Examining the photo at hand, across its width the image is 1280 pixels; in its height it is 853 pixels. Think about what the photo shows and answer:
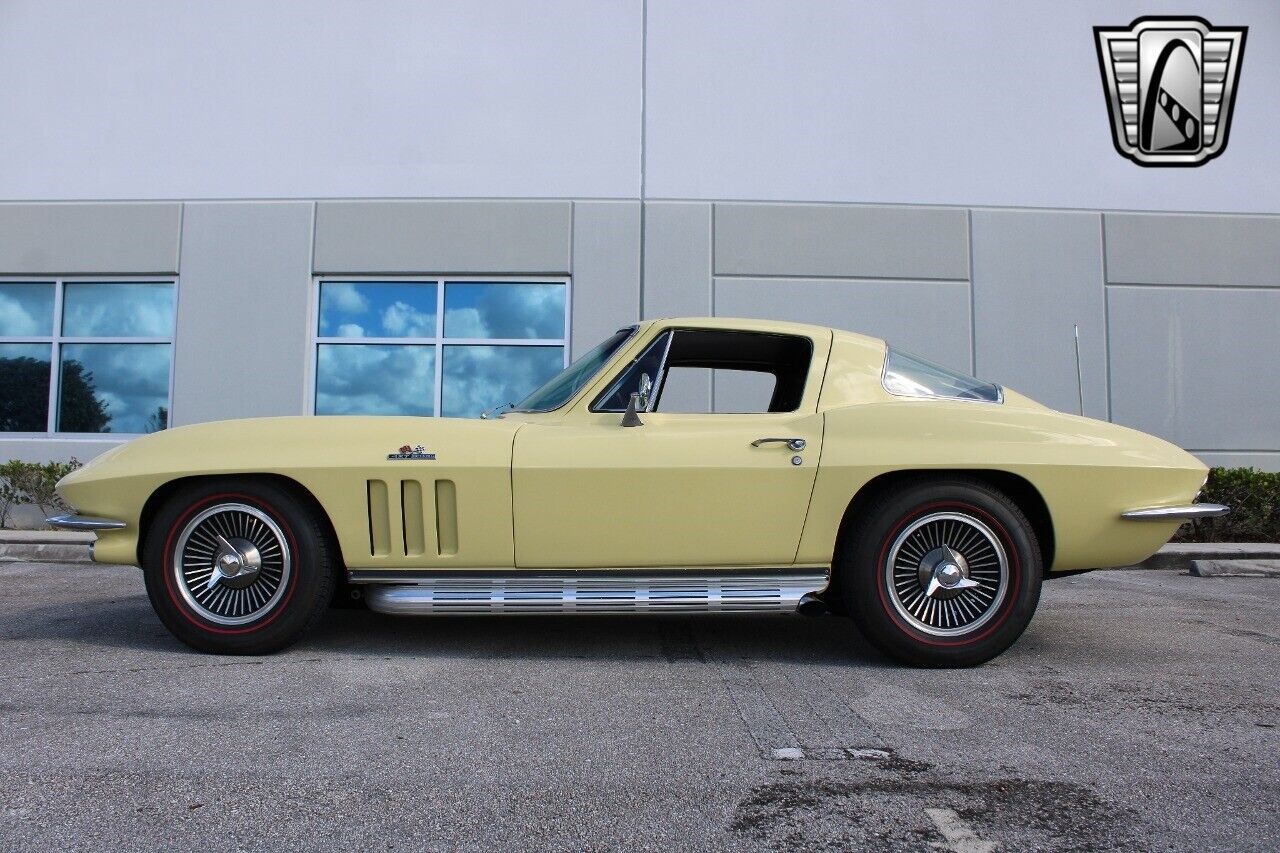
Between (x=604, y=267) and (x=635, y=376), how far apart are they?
21.7 feet

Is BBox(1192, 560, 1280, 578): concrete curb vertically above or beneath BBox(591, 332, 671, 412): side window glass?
beneath

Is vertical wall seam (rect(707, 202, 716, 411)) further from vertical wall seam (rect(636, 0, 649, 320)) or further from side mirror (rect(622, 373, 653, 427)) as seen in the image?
side mirror (rect(622, 373, 653, 427))

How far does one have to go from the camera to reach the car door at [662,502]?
3635 millimetres

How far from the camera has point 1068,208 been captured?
1046cm

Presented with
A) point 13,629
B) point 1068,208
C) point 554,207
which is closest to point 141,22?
point 554,207

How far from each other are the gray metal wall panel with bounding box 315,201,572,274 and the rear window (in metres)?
6.73

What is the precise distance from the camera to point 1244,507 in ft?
29.6

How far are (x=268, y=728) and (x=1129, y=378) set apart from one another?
33.9ft

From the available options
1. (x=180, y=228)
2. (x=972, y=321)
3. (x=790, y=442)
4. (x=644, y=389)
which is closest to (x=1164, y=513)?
(x=790, y=442)

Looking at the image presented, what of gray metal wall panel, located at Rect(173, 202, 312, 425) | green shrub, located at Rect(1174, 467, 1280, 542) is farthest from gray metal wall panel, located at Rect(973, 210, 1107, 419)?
gray metal wall panel, located at Rect(173, 202, 312, 425)

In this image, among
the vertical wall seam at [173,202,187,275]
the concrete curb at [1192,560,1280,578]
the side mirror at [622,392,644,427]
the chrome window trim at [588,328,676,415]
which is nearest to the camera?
the side mirror at [622,392,644,427]

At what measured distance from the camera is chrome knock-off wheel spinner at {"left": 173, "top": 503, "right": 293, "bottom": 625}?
3674 millimetres

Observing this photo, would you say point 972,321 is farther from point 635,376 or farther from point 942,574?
point 635,376

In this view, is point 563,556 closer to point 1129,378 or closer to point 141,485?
point 141,485
